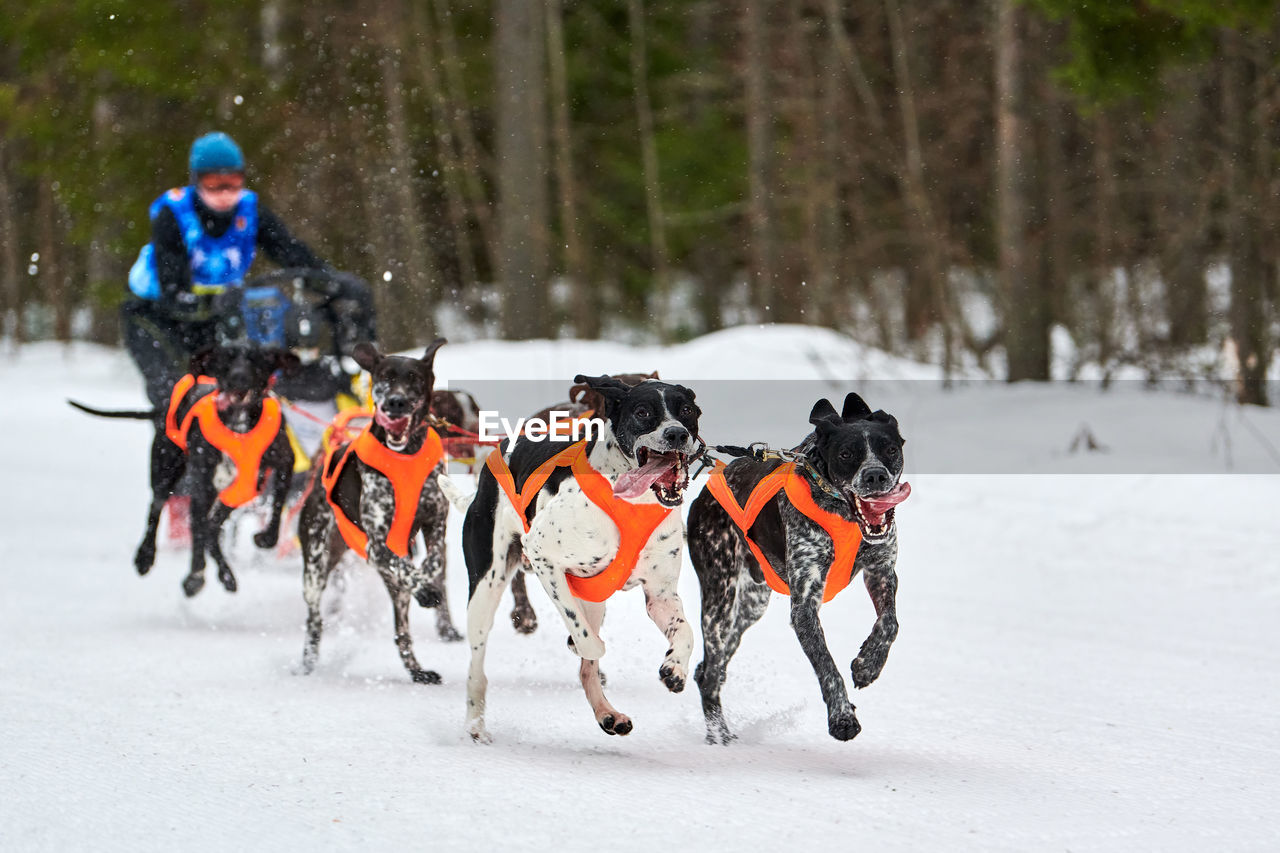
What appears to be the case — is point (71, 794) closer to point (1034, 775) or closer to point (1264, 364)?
point (1034, 775)

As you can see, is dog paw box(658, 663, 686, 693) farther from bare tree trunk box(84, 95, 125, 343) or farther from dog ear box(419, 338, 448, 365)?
bare tree trunk box(84, 95, 125, 343)

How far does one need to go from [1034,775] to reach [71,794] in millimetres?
2526

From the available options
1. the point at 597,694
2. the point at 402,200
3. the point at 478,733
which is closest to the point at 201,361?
the point at 478,733

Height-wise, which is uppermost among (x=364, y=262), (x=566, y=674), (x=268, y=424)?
(x=364, y=262)

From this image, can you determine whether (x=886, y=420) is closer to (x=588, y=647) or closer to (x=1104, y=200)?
(x=588, y=647)

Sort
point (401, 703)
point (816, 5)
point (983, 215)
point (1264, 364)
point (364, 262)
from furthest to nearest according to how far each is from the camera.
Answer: point (983, 215) < point (816, 5) < point (364, 262) < point (1264, 364) < point (401, 703)

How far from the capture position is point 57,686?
5.23 metres

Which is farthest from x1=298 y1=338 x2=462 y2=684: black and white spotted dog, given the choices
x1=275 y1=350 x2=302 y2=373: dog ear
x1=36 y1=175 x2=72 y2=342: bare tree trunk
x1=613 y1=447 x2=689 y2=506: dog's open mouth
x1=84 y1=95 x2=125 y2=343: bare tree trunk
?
x1=36 y1=175 x2=72 y2=342: bare tree trunk

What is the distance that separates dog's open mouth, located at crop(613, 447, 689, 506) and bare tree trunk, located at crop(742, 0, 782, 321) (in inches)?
604

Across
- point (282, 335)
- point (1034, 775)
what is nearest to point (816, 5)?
point (282, 335)

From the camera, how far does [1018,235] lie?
13297 millimetres

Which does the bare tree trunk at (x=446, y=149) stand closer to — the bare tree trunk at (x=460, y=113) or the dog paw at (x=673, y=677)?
the bare tree trunk at (x=460, y=113)

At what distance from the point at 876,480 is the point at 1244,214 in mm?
8322

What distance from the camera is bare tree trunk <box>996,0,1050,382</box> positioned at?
13133 millimetres
